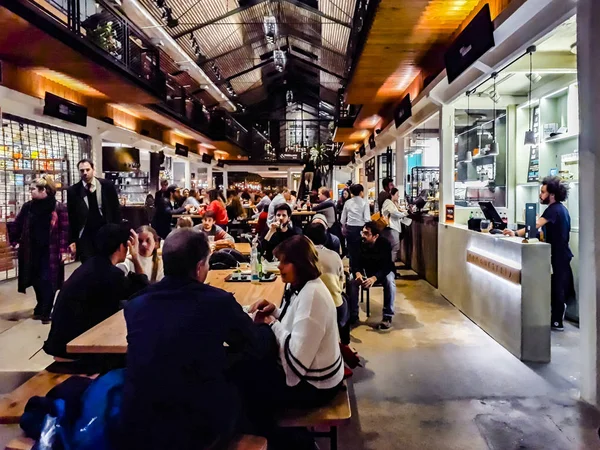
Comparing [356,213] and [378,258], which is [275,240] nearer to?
Answer: [378,258]

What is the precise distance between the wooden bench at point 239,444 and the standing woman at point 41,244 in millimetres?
3901

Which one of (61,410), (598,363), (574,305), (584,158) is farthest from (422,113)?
(61,410)

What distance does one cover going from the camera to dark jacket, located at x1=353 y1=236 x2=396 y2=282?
207 inches

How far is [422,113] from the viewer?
8.35 metres

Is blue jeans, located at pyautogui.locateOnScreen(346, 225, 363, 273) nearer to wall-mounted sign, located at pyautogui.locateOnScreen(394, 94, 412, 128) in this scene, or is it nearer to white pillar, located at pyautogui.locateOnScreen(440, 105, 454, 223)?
white pillar, located at pyautogui.locateOnScreen(440, 105, 454, 223)

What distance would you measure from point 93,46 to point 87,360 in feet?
19.5

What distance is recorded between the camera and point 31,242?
547cm

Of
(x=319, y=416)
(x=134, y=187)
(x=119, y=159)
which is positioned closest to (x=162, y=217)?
(x=119, y=159)

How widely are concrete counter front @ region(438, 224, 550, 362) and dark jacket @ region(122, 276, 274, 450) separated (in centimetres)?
330

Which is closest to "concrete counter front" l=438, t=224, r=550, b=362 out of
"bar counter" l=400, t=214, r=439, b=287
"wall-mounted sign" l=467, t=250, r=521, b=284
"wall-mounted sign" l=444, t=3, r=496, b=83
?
"wall-mounted sign" l=467, t=250, r=521, b=284

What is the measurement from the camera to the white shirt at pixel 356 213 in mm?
7758

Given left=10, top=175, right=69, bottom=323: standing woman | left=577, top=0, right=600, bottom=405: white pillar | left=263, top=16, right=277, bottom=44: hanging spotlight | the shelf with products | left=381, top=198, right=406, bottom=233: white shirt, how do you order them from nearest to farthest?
left=577, top=0, right=600, bottom=405: white pillar < left=10, top=175, right=69, bottom=323: standing woman < left=381, top=198, right=406, bottom=233: white shirt < left=263, top=16, right=277, bottom=44: hanging spotlight < the shelf with products

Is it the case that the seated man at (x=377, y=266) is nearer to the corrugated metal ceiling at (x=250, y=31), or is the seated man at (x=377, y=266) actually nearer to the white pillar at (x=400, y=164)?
the white pillar at (x=400, y=164)

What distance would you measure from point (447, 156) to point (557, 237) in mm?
2221
